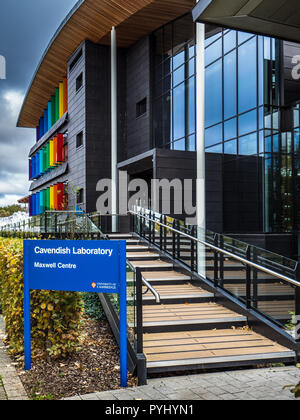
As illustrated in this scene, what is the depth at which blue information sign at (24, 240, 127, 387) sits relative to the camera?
218 inches

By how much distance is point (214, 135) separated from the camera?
706 inches

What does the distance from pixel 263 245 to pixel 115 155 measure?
9719 millimetres

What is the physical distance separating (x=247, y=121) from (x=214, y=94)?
2.62m

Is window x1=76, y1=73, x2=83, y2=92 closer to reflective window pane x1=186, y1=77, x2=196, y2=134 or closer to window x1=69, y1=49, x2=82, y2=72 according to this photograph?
window x1=69, y1=49, x2=82, y2=72

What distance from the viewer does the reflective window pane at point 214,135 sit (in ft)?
57.8

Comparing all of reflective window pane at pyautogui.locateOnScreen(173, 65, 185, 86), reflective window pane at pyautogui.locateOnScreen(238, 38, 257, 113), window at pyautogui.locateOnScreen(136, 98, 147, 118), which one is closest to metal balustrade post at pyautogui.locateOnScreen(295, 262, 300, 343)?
reflective window pane at pyautogui.locateOnScreen(238, 38, 257, 113)

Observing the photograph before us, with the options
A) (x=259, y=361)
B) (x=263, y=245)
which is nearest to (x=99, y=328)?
(x=259, y=361)

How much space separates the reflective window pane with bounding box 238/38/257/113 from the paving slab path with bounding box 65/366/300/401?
11812 millimetres

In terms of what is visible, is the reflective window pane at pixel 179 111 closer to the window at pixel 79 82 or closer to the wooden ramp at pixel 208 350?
the window at pixel 79 82

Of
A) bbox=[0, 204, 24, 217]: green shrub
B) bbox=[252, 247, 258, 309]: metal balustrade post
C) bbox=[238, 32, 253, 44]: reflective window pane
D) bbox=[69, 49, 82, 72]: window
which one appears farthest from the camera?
bbox=[0, 204, 24, 217]: green shrub

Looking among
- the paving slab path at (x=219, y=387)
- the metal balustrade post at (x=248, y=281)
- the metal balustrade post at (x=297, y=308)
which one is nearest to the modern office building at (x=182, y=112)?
the metal balustrade post at (x=248, y=281)

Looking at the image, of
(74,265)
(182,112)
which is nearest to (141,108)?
(182,112)

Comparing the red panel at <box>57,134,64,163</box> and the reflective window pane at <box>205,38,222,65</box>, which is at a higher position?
the reflective window pane at <box>205,38,222,65</box>

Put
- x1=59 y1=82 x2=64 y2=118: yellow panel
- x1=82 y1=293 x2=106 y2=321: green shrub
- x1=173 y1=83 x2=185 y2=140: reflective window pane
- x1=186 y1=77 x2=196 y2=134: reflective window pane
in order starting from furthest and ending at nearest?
x1=59 y1=82 x2=64 y2=118: yellow panel → x1=173 y1=83 x2=185 y2=140: reflective window pane → x1=186 y1=77 x2=196 y2=134: reflective window pane → x1=82 y1=293 x2=106 y2=321: green shrub
